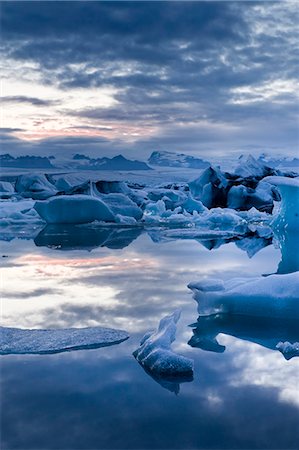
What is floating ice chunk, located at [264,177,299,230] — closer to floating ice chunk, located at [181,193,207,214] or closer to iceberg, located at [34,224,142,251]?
iceberg, located at [34,224,142,251]

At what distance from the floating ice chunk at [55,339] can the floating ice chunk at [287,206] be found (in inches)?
377

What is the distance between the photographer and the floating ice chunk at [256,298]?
4.50 meters

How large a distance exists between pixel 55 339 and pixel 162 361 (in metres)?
1.00

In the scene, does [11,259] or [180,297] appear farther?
[11,259]

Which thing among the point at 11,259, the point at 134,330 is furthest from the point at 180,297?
the point at 11,259

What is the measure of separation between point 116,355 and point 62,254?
5570 millimetres

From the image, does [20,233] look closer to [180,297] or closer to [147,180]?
[180,297]

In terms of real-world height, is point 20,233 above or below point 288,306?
below

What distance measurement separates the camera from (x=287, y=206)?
14484 mm

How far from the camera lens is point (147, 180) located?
48.9 m

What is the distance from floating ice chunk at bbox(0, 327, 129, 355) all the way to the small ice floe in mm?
384

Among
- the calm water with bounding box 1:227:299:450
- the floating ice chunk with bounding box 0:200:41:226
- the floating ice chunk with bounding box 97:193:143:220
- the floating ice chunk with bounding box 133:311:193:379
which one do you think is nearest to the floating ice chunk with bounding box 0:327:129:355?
the calm water with bounding box 1:227:299:450

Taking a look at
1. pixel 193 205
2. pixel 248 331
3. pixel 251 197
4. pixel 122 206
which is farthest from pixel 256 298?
pixel 251 197

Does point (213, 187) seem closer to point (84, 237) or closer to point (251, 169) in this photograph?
point (251, 169)
